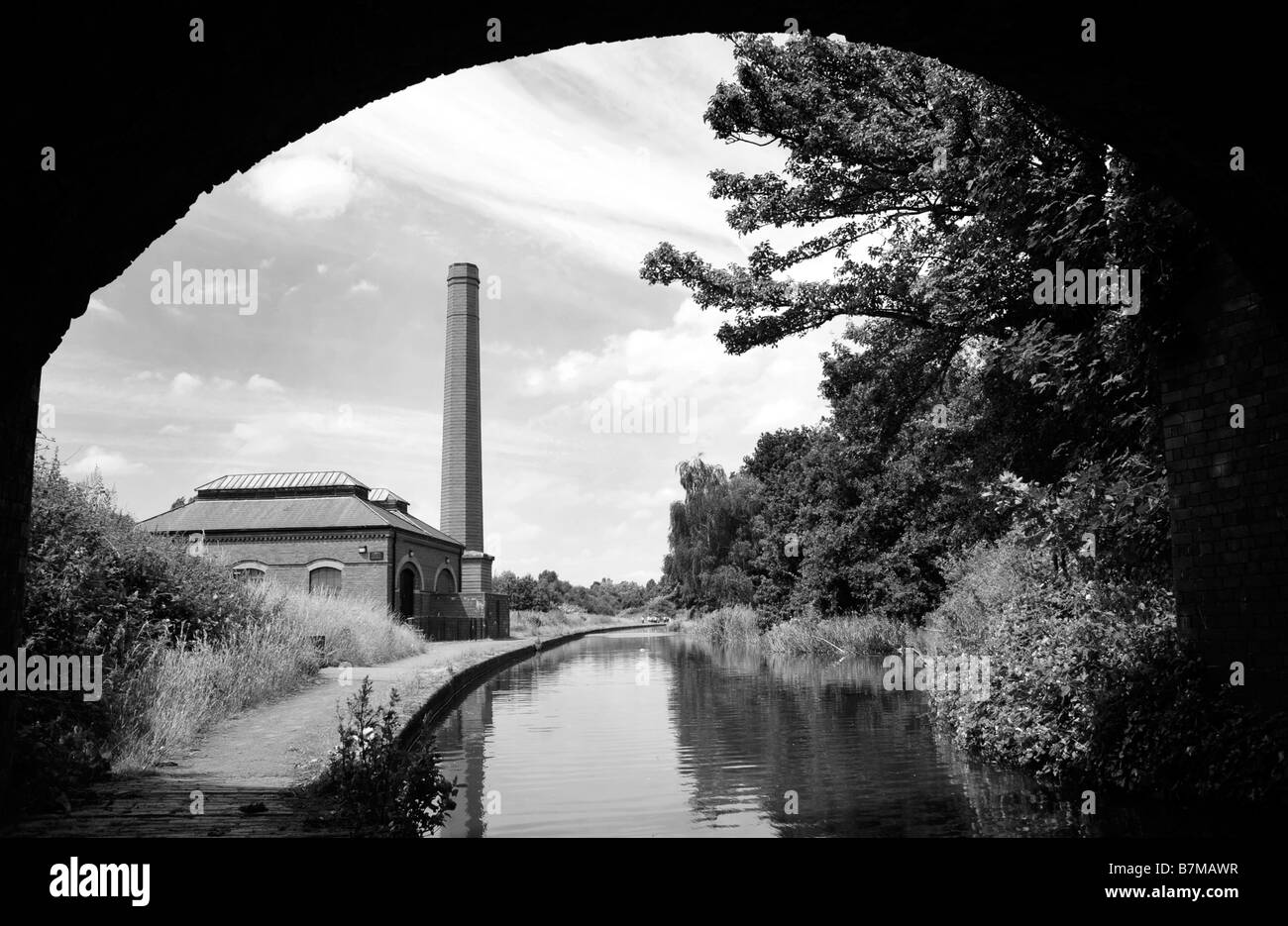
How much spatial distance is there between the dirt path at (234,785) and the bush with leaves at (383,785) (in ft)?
0.81

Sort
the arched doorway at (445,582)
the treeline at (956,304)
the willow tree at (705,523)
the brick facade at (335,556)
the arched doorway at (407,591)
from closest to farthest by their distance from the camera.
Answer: the treeline at (956,304) → the brick facade at (335,556) → the arched doorway at (407,591) → the arched doorway at (445,582) → the willow tree at (705,523)

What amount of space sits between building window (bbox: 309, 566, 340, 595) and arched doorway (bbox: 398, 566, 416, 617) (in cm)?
198

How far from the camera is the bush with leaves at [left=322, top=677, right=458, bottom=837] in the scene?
18.0 ft

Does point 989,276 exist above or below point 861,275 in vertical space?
below

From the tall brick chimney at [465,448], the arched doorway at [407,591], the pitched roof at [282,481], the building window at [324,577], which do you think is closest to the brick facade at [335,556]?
the building window at [324,577]

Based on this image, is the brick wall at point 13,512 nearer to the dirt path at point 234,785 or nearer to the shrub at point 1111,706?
the dirt path at point 234,785

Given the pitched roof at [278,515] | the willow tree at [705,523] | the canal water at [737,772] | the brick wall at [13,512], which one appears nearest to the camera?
the brick wall at [13,512]

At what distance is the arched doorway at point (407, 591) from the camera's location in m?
30.4

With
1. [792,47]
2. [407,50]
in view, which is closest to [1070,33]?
[407,50]

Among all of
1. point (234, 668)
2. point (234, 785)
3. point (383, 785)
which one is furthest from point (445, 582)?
point (383, 785)

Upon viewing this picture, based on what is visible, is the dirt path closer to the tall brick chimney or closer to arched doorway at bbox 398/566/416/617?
arched doorway at bbox 398/566/416/617

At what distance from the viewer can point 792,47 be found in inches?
568
